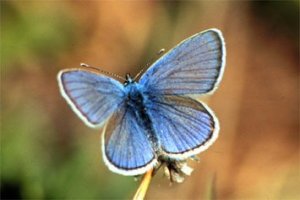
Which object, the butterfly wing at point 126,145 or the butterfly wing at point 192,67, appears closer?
A: the butterfly wing at point 126,145

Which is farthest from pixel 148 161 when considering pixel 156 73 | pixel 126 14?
pixel 126 14

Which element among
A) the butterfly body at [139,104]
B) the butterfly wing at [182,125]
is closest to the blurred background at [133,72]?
the butterfly body at [139,104]

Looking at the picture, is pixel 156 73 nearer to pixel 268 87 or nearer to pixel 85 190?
pixel 85 190

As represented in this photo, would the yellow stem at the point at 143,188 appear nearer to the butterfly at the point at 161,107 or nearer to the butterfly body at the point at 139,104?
the butterfly at the point at 161,107

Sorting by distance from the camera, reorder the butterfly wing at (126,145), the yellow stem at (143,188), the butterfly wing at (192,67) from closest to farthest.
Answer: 1. the yellow stem at (143,188)
2. the butterfly wing at (126,145)
3. the butterfly wing at (192,67)

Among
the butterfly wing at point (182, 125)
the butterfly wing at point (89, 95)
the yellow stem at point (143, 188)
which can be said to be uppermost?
the butterfly wing at point (89, 95)

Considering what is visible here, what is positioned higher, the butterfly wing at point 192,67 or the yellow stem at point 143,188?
the butterfly wing at point 192,67

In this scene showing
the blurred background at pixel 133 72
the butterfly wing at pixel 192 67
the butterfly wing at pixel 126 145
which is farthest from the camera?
the blurred background at pixel 133 72

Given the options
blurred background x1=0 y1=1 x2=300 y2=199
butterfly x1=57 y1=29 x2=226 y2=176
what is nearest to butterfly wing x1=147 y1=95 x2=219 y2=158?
butterfly x1=57 y1=29 x2=226 y2=176
